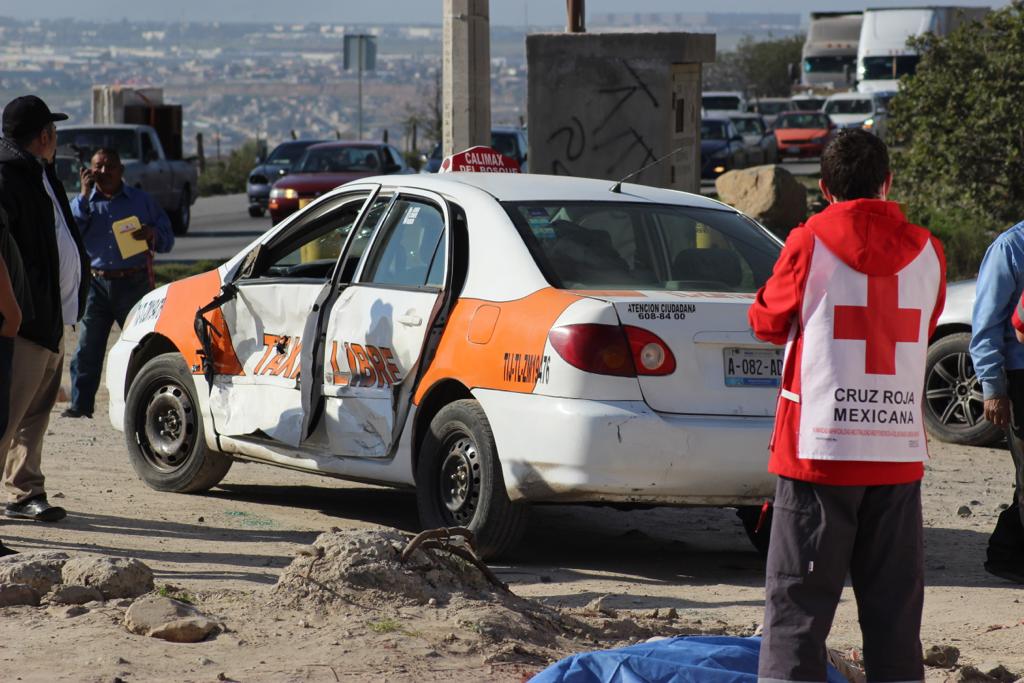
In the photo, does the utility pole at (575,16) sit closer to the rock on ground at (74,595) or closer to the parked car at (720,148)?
the rock on ground at (74,595)

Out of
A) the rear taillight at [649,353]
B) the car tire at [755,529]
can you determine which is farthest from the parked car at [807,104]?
the rear taillight at [649,353]

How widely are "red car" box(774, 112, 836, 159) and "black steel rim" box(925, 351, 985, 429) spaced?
35.0 m

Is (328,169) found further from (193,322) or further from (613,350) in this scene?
(613,350)

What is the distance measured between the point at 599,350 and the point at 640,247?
90 cm

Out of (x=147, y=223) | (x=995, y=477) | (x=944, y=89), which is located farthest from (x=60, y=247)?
(x=944, y=89)

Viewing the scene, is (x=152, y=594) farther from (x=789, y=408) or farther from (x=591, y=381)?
(x=789, y=408)

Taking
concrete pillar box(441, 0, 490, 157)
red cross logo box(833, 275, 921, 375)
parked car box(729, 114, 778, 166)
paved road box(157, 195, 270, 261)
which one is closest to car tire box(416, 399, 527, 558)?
red cross logo box(833, 275, 921, 375)

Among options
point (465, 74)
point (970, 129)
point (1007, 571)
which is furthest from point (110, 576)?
point (970, 129)

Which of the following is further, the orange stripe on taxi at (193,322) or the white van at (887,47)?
the white van at (887,47)

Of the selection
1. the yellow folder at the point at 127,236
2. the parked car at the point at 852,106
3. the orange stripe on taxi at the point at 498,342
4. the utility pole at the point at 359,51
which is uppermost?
the utility pole at the point at 359,51

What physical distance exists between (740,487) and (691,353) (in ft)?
1.83

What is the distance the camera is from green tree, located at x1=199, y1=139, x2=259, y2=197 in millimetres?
45875

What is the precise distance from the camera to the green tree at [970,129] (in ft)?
61.3

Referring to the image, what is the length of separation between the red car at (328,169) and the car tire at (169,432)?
56.5ft
